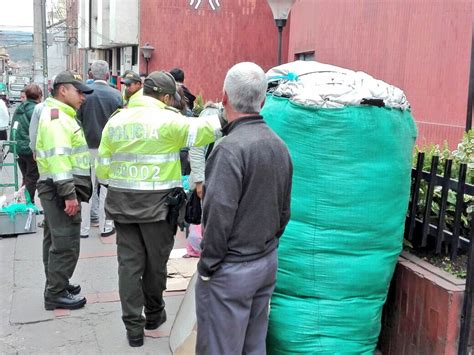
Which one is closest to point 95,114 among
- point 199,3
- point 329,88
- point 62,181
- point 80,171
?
point 80,171

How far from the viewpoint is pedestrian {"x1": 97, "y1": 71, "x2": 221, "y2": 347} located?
142 inches

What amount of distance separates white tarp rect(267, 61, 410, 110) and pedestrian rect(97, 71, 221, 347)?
595 mm

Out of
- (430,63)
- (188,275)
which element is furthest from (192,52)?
(188,275)

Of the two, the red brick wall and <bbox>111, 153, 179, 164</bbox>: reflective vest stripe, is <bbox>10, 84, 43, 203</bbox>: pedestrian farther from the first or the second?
the red brick wall

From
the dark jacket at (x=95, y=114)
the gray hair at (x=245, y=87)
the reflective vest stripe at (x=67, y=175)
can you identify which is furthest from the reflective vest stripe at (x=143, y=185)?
the dark jacket at (x=95, y=114)

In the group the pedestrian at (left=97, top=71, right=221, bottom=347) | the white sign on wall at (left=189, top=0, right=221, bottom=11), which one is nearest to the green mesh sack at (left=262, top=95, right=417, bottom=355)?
the pedestrian at (left=97, top=71, right=221, bottom=347)

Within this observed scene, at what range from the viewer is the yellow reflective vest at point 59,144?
4078 millimetres

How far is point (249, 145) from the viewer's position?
2.54m

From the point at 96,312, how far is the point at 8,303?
0.80m

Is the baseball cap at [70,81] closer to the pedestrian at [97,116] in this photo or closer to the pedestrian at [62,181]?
the pedestrian at [62,181]

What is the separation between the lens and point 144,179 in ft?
11.9

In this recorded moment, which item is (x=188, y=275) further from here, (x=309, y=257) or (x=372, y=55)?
(x=372, y=55)

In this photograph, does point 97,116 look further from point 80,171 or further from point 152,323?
point 152,323

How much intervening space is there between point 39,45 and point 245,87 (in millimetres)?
16705
